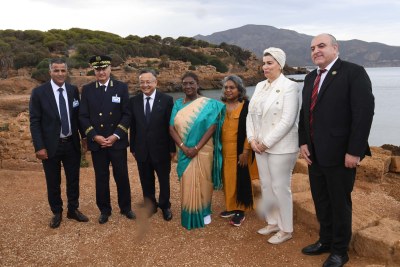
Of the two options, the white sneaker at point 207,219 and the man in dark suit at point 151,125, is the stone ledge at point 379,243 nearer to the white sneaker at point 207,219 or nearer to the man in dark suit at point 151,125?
the white sneaker at point 207,219

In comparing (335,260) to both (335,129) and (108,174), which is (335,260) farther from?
(108,174)

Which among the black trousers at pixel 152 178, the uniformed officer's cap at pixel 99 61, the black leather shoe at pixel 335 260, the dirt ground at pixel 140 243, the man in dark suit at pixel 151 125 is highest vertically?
the uniformed officer's cap at pixel 99 61

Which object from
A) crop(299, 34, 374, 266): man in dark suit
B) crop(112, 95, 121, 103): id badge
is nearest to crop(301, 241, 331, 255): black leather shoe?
crop(299, 34, 374, 266): man in dark suit

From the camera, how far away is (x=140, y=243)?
151 inches

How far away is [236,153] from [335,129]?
1.24 metres

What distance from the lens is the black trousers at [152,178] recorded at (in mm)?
4207

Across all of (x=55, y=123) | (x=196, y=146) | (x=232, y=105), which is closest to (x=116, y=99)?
(x=55, y=123)

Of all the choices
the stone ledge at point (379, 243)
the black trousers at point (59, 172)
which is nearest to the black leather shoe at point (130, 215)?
the black trousers at point (59, 172)

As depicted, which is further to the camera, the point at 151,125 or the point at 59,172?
the point at 59,172

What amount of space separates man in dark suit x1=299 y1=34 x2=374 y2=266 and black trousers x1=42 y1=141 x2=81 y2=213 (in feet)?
8.22

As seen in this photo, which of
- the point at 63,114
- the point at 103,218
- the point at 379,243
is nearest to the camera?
the point at 379,243

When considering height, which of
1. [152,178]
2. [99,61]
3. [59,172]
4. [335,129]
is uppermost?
[99,61]

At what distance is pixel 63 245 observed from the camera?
380cm

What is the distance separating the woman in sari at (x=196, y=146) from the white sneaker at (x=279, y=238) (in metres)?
0.79
